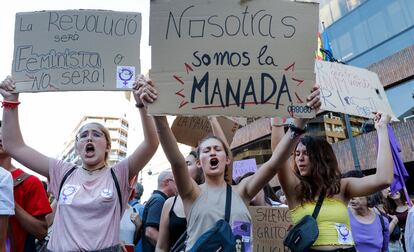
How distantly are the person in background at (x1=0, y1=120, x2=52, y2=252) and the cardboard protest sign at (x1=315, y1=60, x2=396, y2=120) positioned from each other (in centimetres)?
259

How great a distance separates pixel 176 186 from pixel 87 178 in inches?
26.6

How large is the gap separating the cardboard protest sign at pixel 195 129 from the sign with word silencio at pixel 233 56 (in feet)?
6.02

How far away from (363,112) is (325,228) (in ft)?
5.00

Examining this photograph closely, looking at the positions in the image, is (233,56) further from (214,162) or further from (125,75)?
(125,75)

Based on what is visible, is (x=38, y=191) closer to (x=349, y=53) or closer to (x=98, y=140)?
(x=98, y=140)

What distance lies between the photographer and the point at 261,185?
2760 millimetres

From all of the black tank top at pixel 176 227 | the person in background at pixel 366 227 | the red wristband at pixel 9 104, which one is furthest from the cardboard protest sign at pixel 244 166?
the red wristband at pixel 9 104

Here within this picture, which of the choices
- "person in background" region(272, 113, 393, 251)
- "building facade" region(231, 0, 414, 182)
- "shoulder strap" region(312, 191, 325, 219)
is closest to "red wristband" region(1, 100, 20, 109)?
"person in background" region(272, 113, 393, 251)

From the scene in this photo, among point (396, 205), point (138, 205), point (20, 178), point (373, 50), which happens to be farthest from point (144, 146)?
point (373, 50)

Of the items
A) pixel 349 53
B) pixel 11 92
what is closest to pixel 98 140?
pixel 11 92

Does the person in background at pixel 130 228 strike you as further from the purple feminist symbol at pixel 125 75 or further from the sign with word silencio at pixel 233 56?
the sign with word silencio at pixel 233 56

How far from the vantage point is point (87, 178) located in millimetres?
2885

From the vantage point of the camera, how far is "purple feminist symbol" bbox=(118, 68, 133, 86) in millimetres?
3188

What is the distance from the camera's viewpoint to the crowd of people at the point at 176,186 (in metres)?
2.56
